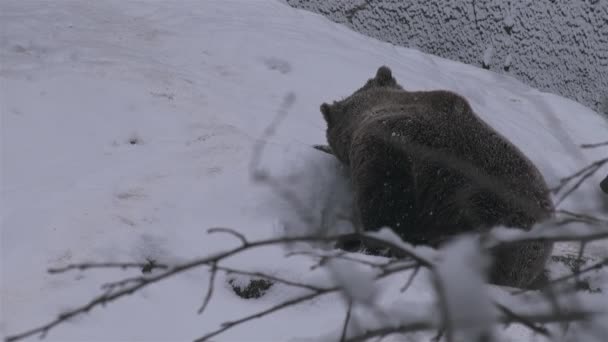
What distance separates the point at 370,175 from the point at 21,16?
3720 mm

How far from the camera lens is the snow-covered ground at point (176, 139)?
2469 millimetres

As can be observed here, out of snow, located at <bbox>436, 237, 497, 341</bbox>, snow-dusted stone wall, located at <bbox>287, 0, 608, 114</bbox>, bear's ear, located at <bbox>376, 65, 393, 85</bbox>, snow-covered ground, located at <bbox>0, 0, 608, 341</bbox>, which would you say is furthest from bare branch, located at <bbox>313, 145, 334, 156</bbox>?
snow, located at <bbox>436, 237, 497, 341</bbox>

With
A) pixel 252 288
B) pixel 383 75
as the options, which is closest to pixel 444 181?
pixel 252 288

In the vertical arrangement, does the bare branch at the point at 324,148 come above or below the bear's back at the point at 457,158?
below

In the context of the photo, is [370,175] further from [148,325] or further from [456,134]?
Result: [148,325]

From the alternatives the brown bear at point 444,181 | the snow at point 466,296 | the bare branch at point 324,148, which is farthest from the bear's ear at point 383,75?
the snow at point 466,296

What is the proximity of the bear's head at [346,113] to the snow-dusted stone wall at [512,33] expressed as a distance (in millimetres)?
2992

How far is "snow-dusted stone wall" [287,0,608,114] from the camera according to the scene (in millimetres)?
7414

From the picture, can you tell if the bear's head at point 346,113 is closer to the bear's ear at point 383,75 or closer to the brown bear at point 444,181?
the bear's ear at point 383,75

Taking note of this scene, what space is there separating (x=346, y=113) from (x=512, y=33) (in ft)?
12.4

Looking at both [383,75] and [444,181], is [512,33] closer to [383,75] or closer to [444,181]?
[383,75]

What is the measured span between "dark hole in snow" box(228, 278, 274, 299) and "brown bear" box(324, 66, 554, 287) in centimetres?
85

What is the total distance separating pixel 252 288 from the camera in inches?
104

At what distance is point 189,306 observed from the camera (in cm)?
246
